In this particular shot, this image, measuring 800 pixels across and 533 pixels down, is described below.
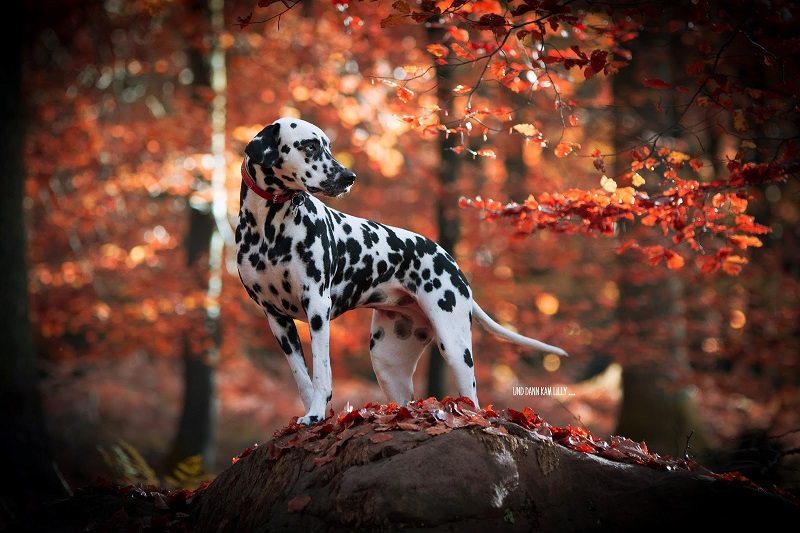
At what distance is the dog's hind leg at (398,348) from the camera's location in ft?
20.4

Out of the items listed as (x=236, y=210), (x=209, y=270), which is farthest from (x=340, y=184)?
(x=236, y=210)

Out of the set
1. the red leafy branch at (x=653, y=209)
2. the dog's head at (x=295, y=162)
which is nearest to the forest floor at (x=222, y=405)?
the red leafy branch at (x=653, y=209)

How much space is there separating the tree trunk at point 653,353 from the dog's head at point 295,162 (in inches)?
299

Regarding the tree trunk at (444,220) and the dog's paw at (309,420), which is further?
the tree trunk at (444,220)

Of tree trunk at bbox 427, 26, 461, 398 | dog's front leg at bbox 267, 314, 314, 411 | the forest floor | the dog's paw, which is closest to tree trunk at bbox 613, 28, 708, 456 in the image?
the forest floor

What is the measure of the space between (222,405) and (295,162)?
1362 centimetres

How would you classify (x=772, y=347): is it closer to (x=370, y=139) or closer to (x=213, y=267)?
(x=370, y=139)

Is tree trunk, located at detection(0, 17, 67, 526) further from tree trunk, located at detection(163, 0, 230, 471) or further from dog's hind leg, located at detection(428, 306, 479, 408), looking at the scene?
dog's hind leg, located at detection(428, 306, 479, 408)

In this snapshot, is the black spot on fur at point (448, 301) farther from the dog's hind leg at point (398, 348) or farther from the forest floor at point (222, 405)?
the forest floor at point (222, 405)

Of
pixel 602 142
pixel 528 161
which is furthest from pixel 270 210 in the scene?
pixel 528 161

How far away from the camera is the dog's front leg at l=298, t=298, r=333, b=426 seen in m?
5.16

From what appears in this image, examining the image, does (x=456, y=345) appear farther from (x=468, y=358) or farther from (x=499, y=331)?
(x=499, y=331)

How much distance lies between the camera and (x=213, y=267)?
12336 mm

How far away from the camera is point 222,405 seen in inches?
693
